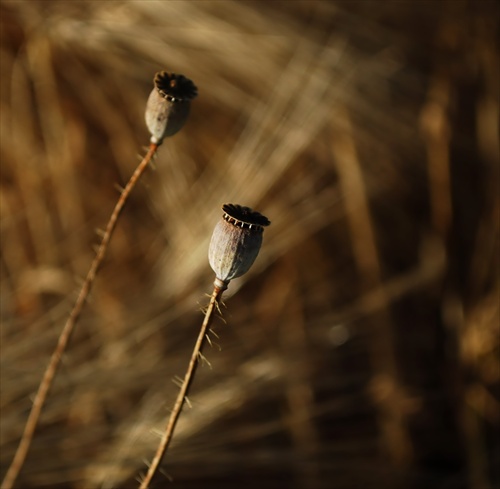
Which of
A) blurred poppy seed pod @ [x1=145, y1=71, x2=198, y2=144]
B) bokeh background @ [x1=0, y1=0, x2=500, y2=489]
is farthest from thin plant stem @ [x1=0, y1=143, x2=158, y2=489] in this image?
bokeh background @ [x1=0, y1=0, x2=500, y2=489]

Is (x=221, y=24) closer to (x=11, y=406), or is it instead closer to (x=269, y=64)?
(x=269, y=64)

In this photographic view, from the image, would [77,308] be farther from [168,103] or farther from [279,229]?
[279,229]

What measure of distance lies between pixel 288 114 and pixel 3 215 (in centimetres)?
47

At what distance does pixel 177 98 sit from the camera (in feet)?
1.26

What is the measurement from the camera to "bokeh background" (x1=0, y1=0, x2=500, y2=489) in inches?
36.5

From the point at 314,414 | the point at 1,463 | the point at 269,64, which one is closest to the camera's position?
the point at 1,463

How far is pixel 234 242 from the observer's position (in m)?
0.33

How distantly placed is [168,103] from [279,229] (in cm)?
64

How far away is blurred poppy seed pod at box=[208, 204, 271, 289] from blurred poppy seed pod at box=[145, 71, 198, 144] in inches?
3.0

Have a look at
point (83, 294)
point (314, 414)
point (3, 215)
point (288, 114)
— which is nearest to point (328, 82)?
point (288, 114)

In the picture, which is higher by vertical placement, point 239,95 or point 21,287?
point 239,95

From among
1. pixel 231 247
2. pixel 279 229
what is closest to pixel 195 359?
pixel 231 247

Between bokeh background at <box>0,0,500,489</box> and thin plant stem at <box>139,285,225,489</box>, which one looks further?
bokeh background at <box>0,0,500,489</box>

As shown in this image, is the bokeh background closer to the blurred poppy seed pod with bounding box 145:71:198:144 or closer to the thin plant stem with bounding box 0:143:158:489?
the thin plant stem with bounding box 0:143:158:489
